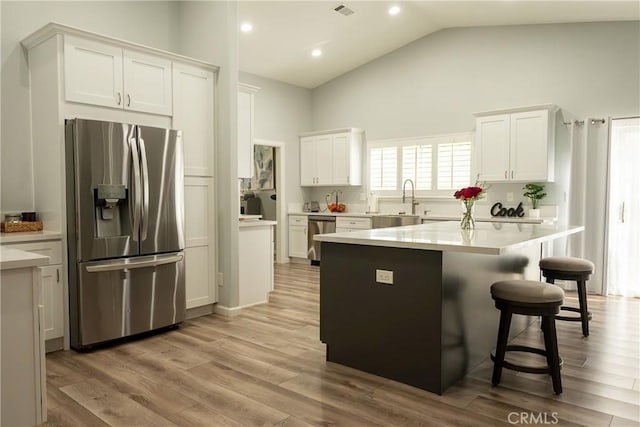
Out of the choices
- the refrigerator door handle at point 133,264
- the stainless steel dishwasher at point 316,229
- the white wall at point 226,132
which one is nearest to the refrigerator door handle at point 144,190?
the refrigerator door handle at point 133,264

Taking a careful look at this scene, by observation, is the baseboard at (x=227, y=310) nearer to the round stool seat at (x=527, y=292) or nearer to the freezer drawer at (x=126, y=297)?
the freezer drawer at (x=126, y=297)

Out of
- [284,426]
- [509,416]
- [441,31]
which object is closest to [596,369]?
[509,416]

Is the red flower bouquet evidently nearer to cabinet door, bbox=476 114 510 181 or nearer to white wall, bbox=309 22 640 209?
cabinet door, bbox=476 114 510 181

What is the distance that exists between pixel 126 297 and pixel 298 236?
4.33 meters

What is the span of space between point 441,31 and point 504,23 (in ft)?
3.23

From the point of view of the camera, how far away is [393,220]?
645 cm

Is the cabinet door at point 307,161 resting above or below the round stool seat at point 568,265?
above

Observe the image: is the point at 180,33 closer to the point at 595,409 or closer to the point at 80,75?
the point at 80,75

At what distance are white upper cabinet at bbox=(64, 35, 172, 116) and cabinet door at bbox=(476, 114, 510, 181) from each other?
13.2 ft

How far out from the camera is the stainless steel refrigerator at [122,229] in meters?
3.24

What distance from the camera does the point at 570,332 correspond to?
148 inches

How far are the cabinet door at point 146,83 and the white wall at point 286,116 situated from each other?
10.7 ft

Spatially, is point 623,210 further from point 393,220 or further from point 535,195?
point 393,220

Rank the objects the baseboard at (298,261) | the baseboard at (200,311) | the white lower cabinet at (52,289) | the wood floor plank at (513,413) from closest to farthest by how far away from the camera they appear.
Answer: the wood floor plank at (513,413), the white lower cabinet at (52,289), the baseboard at (200,311), the baseboard at (298,261)
